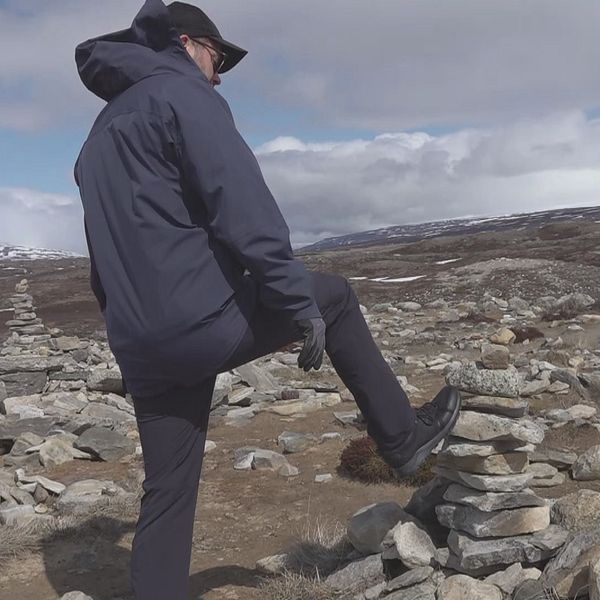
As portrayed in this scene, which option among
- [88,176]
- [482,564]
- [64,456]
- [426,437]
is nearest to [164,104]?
[88,176]

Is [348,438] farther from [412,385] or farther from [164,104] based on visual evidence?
[164,104]

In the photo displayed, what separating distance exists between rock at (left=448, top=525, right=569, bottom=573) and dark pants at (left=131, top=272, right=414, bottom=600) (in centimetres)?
96

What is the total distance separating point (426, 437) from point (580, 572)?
0.96 metres

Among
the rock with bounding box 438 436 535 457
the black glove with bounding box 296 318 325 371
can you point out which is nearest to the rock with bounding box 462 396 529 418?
the rock with bounding box 438 436 535 457

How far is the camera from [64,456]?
8.68 metres

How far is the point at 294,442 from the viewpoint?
8883mm

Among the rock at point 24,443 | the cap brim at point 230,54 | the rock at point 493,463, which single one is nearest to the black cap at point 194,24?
the cap brim at point 230,54

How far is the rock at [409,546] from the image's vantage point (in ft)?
14.0

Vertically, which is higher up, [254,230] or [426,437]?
[254,230]

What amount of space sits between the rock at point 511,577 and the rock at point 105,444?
5.74m

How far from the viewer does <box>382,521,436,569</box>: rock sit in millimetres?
4266

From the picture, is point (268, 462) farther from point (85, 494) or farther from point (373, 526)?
point (373, 526)

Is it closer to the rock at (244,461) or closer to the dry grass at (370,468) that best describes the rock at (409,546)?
the dry grass at (370,468)

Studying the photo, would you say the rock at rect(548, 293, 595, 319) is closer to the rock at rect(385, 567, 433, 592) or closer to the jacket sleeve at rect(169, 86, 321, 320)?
the rock at rect(385, 567, 433, 592)
